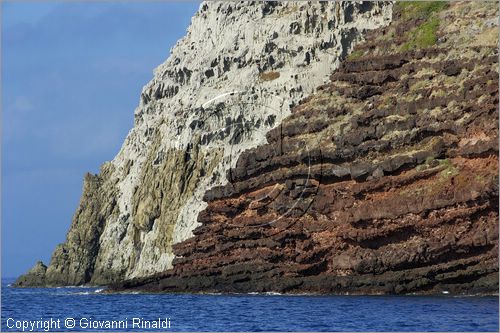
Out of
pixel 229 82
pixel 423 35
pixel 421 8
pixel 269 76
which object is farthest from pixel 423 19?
pixel 229 82

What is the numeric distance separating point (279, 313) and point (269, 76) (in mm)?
38075

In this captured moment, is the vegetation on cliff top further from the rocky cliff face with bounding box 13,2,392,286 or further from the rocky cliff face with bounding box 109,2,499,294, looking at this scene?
the rocky cliff face with bounding box 13,2,392,286

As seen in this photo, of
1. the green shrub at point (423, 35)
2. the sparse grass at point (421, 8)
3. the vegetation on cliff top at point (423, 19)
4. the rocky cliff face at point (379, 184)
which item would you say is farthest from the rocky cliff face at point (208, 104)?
the green shrub at point (423, 35)

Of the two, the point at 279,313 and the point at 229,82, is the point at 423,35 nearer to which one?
the point at 229,82

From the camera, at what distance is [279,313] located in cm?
5694

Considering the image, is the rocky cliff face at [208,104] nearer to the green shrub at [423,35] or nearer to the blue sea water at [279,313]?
the green shrub at [423,35]

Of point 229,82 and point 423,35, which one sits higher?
point 423,35

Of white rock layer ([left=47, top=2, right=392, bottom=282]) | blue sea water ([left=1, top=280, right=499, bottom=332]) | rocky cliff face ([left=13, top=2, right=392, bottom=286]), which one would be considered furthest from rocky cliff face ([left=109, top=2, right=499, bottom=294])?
rocky cliff face ([left=13, top=2, right=392, bottom=286])

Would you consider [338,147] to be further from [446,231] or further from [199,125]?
[199,125]

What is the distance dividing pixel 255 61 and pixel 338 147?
65.3 ft

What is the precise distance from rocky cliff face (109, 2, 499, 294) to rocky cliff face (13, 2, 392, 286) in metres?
3.50

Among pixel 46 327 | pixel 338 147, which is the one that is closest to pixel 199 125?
pixel 338 147

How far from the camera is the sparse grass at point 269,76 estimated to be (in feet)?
300

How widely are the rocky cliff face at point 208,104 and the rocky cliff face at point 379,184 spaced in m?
3.50
